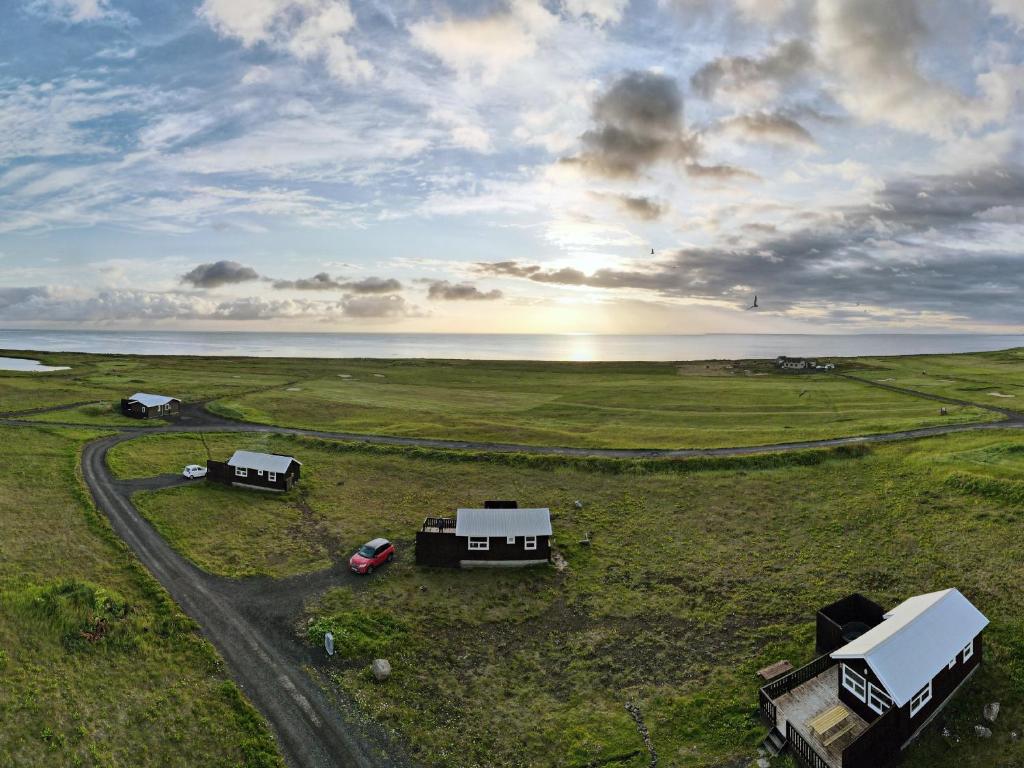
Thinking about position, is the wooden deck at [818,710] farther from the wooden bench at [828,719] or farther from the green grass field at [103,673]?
the green grass field at [103,673]

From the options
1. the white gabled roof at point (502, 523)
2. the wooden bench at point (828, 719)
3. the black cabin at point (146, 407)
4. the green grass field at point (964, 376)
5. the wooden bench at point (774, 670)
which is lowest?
the wooden bench at point (774, 670)

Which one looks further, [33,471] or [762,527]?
[33,471]

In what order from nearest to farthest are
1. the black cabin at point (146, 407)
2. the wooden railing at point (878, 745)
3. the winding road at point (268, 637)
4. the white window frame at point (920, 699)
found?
the wooden railing at point (878, 745) → the white window frame at point (920, 699) → the winding road at point (268, 637) → the black cabin at point (146, 407)

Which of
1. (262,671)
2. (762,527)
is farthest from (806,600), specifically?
(262,671)

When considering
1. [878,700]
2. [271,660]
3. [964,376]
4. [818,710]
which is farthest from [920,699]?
[964,376]

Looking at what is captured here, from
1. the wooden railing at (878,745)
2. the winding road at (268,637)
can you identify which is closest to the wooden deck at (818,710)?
the wooden railing at (878,745)

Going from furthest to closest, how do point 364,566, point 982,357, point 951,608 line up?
point 982,357
point 364,566
point 951,608

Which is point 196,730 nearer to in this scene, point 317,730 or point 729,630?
point 317,730
